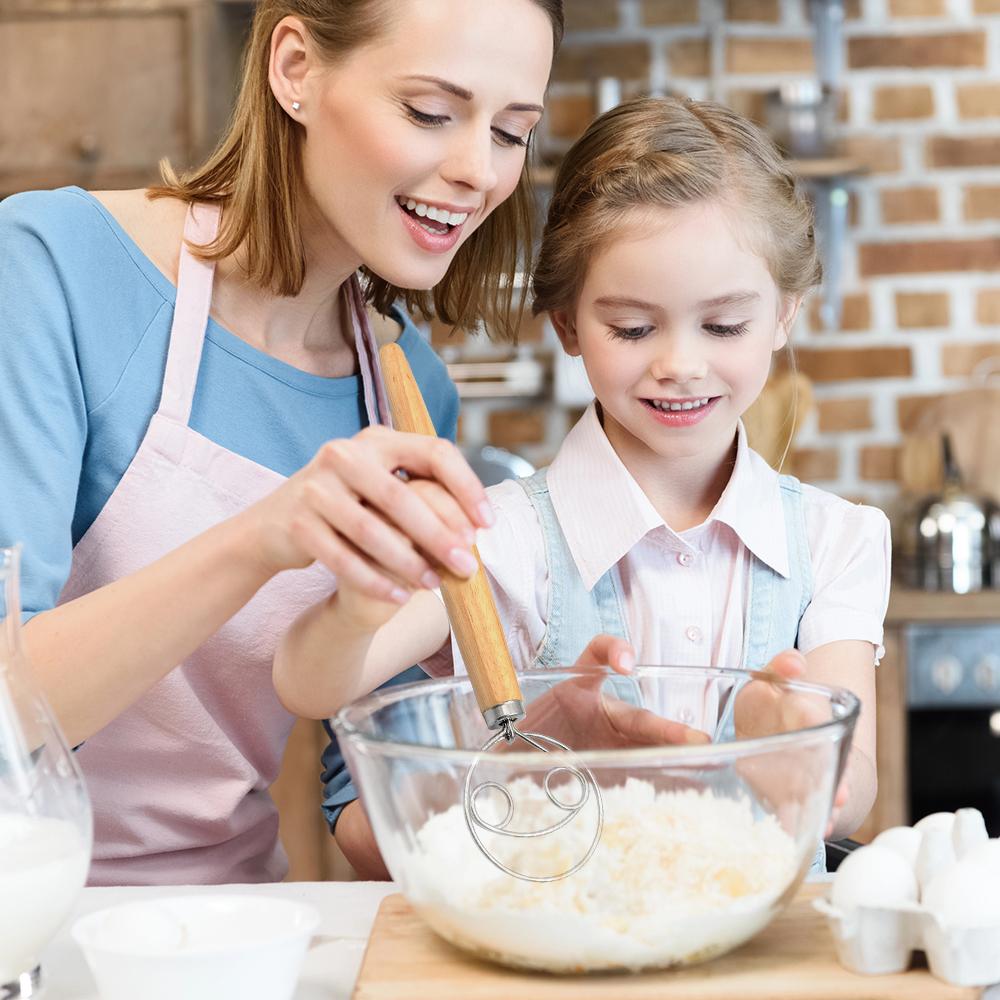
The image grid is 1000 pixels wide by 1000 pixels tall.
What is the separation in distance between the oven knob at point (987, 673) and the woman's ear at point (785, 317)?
1.23 m

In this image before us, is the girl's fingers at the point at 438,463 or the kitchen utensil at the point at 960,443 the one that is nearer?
the girl's fingers at the point at 438,463

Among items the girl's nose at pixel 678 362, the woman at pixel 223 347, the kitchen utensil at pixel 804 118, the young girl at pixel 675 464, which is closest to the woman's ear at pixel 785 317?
the young girl at pixel 675 464

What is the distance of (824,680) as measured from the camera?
1.09 meters

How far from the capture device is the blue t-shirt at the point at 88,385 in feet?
3.34

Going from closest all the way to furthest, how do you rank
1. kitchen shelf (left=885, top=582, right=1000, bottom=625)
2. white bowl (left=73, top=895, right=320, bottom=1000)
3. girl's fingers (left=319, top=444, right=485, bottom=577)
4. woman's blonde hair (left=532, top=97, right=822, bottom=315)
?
white bowl (left=73, top=895, right=320, bottom=1000) < girl's fingers (left=319, top=444, right=485, bottom=577) < woman's blonde hair (left=532, top=97, right=822, bottom=315) < kitchen shelf (left=885, top=582, right=1000, bottom=625)

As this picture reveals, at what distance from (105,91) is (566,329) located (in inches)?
66.9

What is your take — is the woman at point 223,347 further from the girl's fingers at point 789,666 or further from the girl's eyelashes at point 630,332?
the girl's fingers at point 789,666

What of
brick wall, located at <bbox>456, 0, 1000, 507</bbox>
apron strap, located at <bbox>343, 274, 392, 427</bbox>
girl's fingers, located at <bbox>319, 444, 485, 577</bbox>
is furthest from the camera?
brick wall, located at <bbox>456, 0, 1000, 507</bbox>

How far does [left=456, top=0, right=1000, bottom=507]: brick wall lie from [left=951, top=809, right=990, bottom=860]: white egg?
6.75ft

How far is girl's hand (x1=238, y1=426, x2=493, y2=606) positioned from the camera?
703 millimetres

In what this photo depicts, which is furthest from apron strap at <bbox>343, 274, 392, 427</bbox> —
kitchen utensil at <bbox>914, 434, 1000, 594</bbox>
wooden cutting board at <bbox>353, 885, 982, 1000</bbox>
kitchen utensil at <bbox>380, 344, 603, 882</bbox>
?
kitchen utensil at <bbox>914, 434, 1000, 594</bbox>

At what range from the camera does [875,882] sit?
0.65 meters

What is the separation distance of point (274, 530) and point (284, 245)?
19.4 inches

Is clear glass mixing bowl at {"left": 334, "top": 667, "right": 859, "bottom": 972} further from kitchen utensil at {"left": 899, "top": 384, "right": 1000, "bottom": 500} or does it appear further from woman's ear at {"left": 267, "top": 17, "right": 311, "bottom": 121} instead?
kitchen utensil at {"left": 899, "top": 384, "right": 1000, "bottom": 500}
